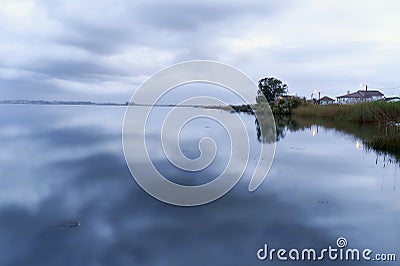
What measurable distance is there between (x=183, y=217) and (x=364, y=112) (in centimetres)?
1960

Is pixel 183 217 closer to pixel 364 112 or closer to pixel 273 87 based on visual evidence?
pixel 364 112

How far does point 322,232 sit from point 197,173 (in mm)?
3208

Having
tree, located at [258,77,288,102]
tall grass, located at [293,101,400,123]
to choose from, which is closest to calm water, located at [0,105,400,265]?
tall grass, located at [293,101,400,123]

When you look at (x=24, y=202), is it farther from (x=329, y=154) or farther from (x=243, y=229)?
(x=329, y=154)

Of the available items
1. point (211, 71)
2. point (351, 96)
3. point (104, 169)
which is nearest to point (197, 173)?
point (104, 169)

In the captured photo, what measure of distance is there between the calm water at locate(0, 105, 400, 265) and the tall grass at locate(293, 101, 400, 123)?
11754 mm

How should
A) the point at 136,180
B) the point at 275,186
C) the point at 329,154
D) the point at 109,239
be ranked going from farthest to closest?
the point at 329,154 → the point at 136,180 → the point at 275,186 → the point at 109,239

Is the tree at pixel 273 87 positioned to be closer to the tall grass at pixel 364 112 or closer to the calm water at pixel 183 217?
the tall grass at pixel 364 112

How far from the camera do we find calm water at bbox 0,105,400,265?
3.32 metres

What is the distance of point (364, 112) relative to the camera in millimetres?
20422

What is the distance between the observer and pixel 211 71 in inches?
177

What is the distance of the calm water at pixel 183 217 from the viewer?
10.9ft

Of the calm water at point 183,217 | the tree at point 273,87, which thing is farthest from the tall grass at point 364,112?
the tree at point 273,87

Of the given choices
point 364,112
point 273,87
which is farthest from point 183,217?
point 273,87
